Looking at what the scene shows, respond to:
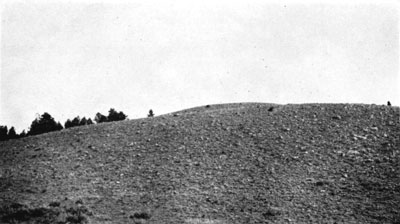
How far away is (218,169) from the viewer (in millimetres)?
23828

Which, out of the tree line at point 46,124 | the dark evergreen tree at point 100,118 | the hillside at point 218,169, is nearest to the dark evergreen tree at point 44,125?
the tree line at point 46,124

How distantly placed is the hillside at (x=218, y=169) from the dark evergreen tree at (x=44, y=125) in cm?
1544

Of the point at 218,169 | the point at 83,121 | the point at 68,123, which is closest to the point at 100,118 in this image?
the point at 83,121

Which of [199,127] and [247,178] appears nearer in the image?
[247,178]

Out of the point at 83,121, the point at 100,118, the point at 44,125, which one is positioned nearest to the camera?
the point at 44,125

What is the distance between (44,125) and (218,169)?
30.3 m

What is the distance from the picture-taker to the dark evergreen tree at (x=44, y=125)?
4744 centimetres

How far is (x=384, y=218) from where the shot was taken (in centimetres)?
1841

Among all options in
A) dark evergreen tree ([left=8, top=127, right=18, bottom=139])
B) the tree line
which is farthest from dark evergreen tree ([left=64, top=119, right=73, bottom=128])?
dark evergreen tree ([left=8, top=127, right=18, bottom=139])

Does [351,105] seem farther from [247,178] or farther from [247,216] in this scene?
[247,216]

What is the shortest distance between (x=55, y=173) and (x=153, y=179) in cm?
558

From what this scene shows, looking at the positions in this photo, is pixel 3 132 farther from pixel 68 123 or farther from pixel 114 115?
pixel 114 115

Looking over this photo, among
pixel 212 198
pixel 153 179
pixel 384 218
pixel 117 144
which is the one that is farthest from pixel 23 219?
pixel 384 218

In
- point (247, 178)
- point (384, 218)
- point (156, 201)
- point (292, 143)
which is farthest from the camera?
point (292, 143)
